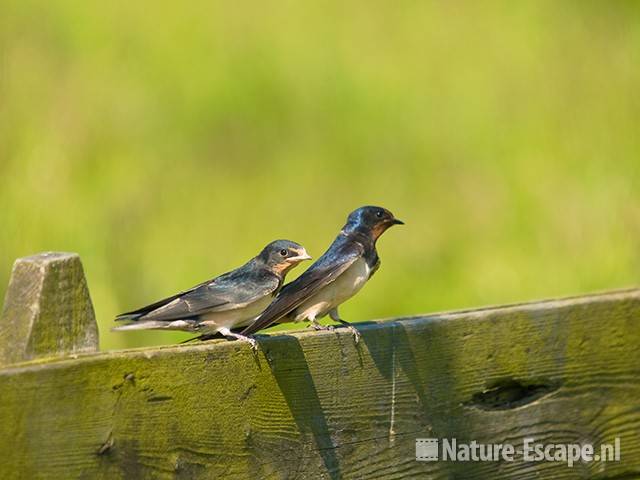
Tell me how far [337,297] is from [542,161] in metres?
2.52

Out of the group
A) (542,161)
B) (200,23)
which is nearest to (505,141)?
(542,161)

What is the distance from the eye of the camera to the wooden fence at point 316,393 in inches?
73.1

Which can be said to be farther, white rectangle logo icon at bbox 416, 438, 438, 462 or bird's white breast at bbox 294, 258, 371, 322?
bird's white breast at bbox 294, 258, 371, 322

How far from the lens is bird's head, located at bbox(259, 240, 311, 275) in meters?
3.02

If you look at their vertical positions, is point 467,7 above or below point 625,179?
above

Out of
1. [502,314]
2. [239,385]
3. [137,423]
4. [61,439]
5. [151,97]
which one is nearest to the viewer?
[61,439]

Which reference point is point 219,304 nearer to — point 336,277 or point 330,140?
point 336,277

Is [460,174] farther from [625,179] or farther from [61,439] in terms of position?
[61,439]

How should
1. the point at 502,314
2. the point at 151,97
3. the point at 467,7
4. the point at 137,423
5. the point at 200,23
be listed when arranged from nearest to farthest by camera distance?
the point at 137,423
the point at 502,314
the point at 151,97
the point at 200,23
the point at 467,7

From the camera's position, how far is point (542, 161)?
5.40m

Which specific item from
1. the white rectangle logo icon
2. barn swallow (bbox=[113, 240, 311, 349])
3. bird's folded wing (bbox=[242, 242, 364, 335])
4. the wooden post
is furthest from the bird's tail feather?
the wooden post

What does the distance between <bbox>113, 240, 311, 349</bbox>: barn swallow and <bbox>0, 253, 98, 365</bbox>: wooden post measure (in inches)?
31.4

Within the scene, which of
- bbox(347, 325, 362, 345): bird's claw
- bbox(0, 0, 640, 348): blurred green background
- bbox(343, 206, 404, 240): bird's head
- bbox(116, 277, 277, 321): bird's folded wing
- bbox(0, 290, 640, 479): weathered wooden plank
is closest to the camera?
bbox(0, 290, 640, 479): weathered wooden plank

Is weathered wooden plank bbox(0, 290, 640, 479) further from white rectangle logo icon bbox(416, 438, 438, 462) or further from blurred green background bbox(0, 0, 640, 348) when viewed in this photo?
blurred green background bbox(0, 0, 640, 348)
